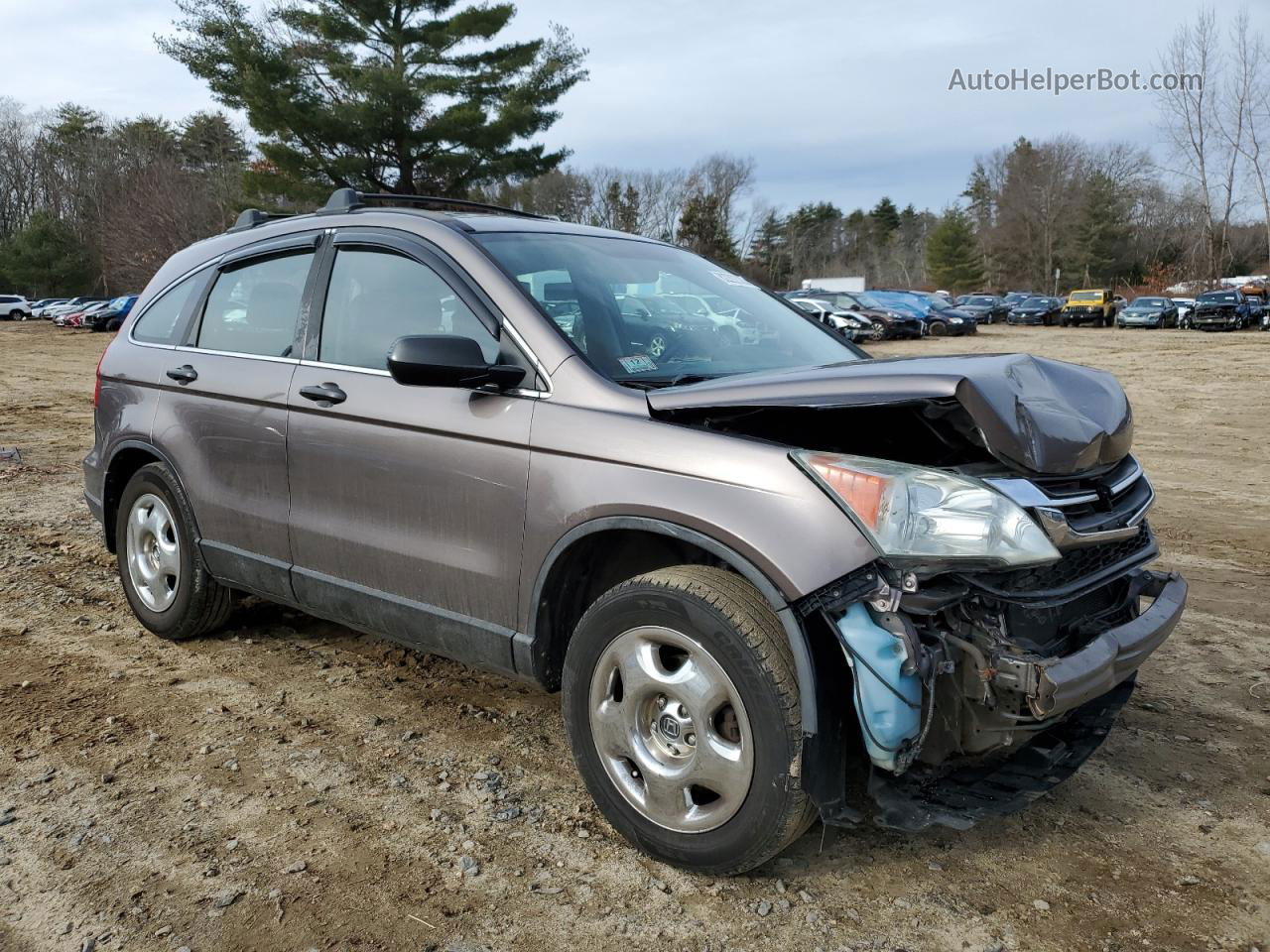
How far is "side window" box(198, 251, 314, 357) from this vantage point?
3939 millimetres

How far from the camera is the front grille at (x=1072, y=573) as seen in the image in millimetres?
2490

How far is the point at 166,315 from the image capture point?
4660mm

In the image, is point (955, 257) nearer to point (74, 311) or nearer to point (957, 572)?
point (74, 311)

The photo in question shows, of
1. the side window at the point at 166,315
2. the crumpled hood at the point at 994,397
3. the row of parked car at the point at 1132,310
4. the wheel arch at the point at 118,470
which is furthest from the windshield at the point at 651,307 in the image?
the row of parked car at the point at 1132,310

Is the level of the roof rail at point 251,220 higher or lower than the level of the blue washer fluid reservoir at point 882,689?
higher

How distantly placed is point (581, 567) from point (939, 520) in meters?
1.12

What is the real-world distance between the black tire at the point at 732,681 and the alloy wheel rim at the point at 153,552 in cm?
248

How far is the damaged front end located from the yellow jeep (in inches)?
1913

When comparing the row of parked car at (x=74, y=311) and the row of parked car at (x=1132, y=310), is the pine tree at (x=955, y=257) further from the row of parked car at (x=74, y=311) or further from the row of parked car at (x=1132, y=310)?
the row of parked car at (x=74, y=311)

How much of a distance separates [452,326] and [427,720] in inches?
58.1

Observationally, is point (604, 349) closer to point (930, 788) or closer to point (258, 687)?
point (930, 788)

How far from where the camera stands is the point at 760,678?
8.12 ft

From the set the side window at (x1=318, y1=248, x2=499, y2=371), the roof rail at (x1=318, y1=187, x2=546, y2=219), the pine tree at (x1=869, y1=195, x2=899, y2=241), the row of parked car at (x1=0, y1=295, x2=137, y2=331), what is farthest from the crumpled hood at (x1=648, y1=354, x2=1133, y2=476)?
the pine tree at (x1=869, y1=195, x2=899, y2=241)

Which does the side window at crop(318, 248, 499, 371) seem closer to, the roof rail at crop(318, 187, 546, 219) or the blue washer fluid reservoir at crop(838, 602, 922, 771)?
the roof rail at crop(318, 187, 546, 219)
